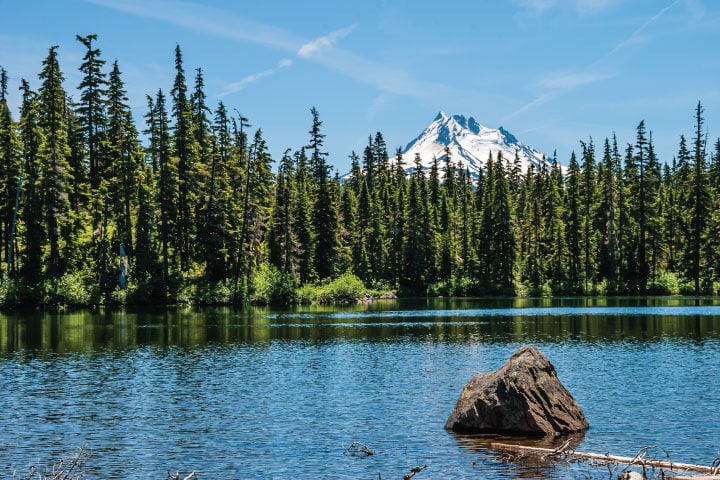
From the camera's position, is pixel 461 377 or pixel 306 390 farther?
pixel 461 377

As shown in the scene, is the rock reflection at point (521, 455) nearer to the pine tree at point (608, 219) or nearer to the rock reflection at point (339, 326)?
the rock reflection at point (339, 326)

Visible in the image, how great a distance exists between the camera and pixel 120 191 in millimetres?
76750

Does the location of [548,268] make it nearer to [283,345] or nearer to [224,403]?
[283,345]

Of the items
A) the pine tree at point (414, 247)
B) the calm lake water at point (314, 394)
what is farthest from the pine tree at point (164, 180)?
the pine tree at point (414, 247)

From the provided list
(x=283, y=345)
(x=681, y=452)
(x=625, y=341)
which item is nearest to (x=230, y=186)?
(x=283, y=345)

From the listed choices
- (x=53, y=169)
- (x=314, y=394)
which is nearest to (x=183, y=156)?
(x=53, y=169)

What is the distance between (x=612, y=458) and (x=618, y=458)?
0.42ft

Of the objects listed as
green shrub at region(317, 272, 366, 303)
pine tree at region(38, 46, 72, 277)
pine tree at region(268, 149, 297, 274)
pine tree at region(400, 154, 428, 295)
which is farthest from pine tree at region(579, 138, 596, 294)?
pine tree at region(38, 46, 72, 277)

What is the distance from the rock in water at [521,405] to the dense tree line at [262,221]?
60.2m

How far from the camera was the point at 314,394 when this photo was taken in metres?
26.6

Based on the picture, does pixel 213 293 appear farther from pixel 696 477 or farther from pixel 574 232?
pixel 696 477

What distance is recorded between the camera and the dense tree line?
241 feet

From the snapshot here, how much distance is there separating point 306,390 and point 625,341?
23.3 meters

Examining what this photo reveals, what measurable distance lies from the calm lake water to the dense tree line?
74.4ft
